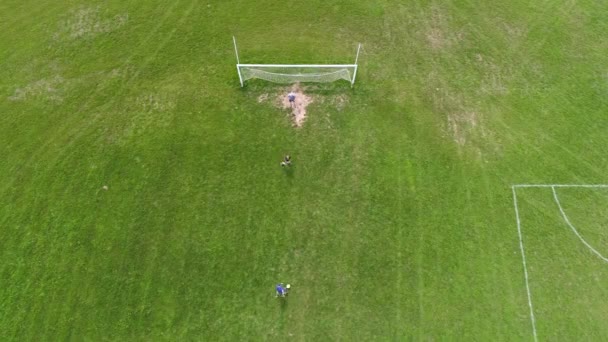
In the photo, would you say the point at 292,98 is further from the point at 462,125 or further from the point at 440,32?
the point at 440,32

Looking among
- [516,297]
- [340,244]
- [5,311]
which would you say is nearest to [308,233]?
[340,244]

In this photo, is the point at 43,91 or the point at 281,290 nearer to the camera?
the point at 281,290

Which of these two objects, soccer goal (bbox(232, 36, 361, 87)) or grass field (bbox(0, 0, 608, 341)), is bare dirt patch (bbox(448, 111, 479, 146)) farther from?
soccer goal (bbox(232, 36, 361, 87))

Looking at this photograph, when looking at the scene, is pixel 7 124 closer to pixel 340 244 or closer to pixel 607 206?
pixel 340 244

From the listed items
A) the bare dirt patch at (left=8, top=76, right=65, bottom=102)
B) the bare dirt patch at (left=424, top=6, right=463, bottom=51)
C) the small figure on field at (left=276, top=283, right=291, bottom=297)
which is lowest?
the small figure on field at (left=276, top=283, right=291, bottom=297)

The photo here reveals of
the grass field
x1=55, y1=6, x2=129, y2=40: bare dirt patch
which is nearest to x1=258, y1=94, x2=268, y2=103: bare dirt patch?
the grass field

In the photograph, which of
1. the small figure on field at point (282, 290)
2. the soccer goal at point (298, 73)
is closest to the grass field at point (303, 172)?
the small figure on field at point (282, 290)

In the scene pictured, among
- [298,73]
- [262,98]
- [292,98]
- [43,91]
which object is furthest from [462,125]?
[43,91]
